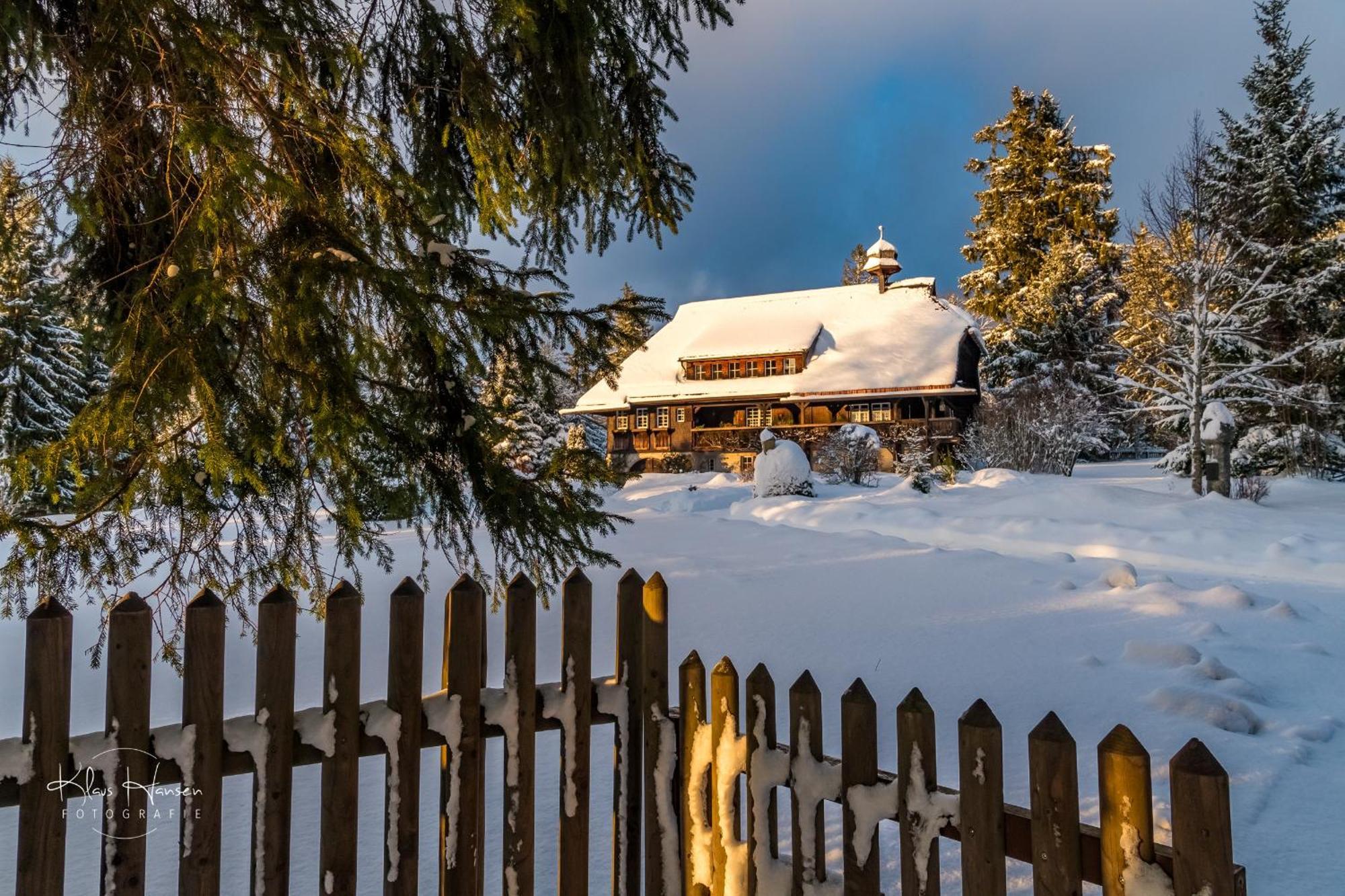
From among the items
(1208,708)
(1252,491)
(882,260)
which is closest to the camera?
(1208,708)

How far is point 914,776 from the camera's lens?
1583 mm

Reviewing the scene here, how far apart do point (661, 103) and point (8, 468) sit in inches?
128

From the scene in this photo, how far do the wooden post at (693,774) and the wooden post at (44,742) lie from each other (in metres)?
1.40

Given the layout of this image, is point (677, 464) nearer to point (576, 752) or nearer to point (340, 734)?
point (576, 752)

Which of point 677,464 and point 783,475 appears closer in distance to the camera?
point 783,475

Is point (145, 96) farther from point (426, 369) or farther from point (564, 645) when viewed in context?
point (564, 645)

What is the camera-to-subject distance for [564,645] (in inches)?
79.3

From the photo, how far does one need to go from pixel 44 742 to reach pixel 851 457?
18760 millimetres

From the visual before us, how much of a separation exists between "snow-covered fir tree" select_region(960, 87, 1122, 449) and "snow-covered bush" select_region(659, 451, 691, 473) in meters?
12.4

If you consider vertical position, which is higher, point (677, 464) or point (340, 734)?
point (677, 464)

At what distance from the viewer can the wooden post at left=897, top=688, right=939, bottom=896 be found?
156 cm

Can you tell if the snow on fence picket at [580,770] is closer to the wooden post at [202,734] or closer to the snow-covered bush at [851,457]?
the wooden post at [202,734]

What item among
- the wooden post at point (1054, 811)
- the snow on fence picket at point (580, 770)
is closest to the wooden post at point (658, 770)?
the snow on fence picket at point (580, 770)

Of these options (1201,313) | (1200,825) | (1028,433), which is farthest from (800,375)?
(1200,825)
